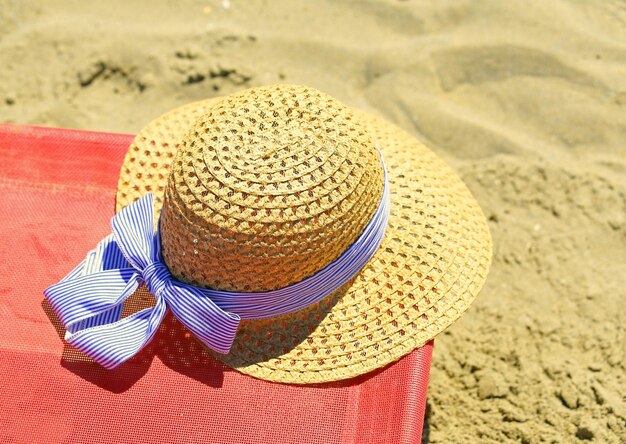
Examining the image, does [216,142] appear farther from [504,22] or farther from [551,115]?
[504,22]

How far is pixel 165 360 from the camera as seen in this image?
5.80 ft

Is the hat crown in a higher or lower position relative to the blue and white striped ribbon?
higher

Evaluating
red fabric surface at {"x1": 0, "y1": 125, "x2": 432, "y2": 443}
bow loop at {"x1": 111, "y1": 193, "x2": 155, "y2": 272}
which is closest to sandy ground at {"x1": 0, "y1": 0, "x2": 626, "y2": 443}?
red fabric surface at {"x1": 0, "y1": 125, "x2": 432, "y2": 443}

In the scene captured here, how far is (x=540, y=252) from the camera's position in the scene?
8.99ft

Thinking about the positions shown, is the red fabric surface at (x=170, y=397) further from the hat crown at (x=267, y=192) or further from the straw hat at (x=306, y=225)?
the hat crown at (x=267, y=192)

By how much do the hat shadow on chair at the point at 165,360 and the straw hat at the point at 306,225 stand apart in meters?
0.04

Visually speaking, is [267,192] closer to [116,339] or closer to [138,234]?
[138,234]

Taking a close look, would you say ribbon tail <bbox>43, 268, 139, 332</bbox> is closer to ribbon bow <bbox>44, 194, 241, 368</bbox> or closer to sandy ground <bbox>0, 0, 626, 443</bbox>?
ribbon bow <bbox>44, 194, 241, 368</bbox>

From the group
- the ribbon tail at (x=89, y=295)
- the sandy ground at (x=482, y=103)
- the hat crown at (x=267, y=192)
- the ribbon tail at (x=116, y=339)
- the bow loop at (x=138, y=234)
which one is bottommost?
the sandy ground at (x=482, y=103)

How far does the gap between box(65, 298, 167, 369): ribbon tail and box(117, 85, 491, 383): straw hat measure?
129 millimetres

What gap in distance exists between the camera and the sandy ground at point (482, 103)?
2439 mm

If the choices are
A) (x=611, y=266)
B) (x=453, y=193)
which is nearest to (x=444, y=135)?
(x=611, y=266)

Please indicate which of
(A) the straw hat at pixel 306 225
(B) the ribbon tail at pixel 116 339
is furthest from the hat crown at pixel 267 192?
(B) the ribbon tail at pixel 116 339

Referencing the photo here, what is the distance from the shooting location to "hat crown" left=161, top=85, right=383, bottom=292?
1.51 metres
